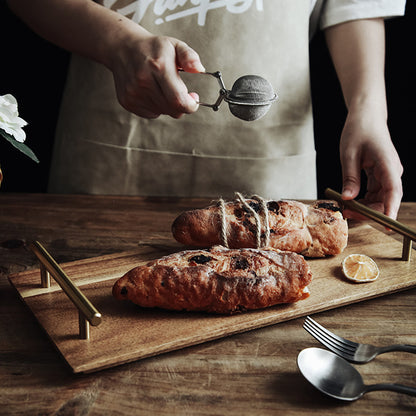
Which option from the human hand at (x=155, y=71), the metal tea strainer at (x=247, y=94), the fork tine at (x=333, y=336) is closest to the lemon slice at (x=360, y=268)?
the fork tine at (x=333, y=336)

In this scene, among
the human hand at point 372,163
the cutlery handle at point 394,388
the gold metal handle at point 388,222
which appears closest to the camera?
the cutlery handle at point 394,388

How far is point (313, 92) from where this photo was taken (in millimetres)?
2787

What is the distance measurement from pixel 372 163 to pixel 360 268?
51 centimetres

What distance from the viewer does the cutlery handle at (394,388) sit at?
2.93ft

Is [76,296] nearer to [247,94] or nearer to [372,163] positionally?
[247,94]

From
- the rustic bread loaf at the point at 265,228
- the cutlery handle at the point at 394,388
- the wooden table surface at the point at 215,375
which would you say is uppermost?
the rustic bread loaf at the point at 265,228

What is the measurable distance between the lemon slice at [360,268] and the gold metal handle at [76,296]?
67 centimetres

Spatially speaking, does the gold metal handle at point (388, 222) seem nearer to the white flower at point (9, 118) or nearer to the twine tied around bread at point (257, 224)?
the twine tied around bread at point (257, 224)

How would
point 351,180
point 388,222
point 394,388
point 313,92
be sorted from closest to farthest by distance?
point 394,388 → point 388,222 → point 351,180 → point 313,92

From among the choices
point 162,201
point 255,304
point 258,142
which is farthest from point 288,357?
point 258,142

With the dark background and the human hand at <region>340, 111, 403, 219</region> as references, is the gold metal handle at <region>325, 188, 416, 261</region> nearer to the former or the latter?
the human hand at <region>340, 111, 403, 219</region>

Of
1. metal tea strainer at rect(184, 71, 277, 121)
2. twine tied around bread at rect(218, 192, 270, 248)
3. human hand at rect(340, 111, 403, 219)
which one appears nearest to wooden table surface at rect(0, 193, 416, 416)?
twine tied around bread at rect(218, 192, 270, 248)

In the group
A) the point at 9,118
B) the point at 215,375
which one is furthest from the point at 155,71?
the point at 215,375

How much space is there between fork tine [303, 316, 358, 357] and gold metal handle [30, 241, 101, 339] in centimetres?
46
